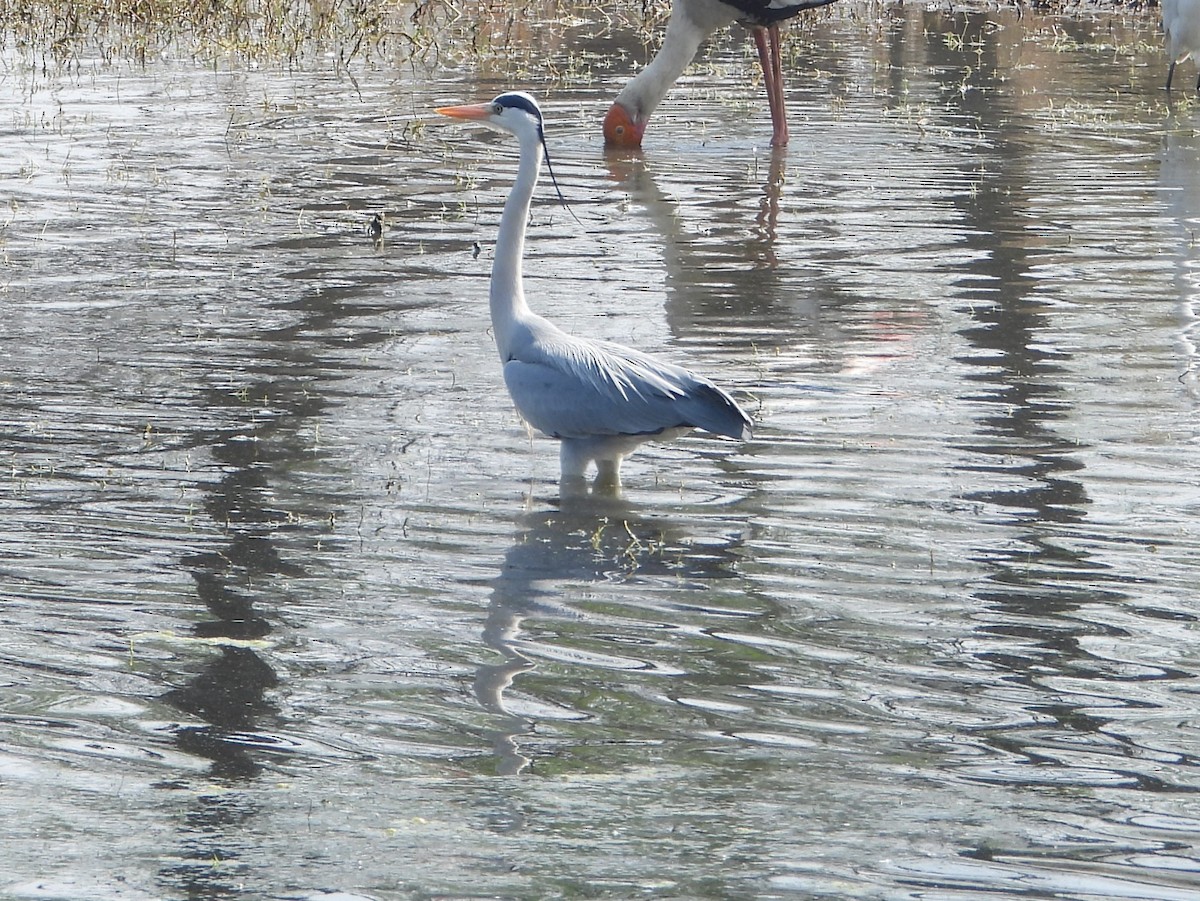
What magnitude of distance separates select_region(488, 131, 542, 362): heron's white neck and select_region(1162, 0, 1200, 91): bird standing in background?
9.27 meters

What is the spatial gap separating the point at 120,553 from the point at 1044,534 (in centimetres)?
264

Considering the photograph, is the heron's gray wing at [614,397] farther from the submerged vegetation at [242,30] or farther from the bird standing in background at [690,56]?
the submerged vegetation at [242,30]

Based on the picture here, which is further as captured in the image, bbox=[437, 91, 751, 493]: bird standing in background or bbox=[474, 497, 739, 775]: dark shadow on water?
bbox=[437, 91, 751, 493]: bird standing in background

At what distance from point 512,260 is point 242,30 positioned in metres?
12.0

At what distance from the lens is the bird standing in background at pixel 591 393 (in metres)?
5.95

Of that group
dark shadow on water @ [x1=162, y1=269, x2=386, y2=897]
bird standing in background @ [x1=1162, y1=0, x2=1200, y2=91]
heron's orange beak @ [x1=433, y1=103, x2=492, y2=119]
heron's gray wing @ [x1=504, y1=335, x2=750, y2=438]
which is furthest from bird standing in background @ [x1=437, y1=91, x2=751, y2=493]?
bird standing in background @ [x1=1162, y1=0, x2=1200, y2=91]

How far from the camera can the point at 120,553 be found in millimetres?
5441

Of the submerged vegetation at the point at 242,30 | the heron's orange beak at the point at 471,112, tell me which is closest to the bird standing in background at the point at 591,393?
the heron's orange beak at the point at 471,112

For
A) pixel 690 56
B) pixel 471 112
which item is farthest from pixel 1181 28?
pixel 471 112

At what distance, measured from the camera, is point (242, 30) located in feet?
58.1

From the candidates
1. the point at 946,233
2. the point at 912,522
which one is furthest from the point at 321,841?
the point at 946,233

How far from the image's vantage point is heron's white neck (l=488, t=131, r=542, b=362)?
6.48 m

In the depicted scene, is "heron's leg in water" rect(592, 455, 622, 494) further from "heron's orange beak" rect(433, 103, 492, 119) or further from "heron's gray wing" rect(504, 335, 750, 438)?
"heron's orange beak" rect(433, 103, 492, 119)

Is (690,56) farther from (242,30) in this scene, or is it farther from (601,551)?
(601,551)
